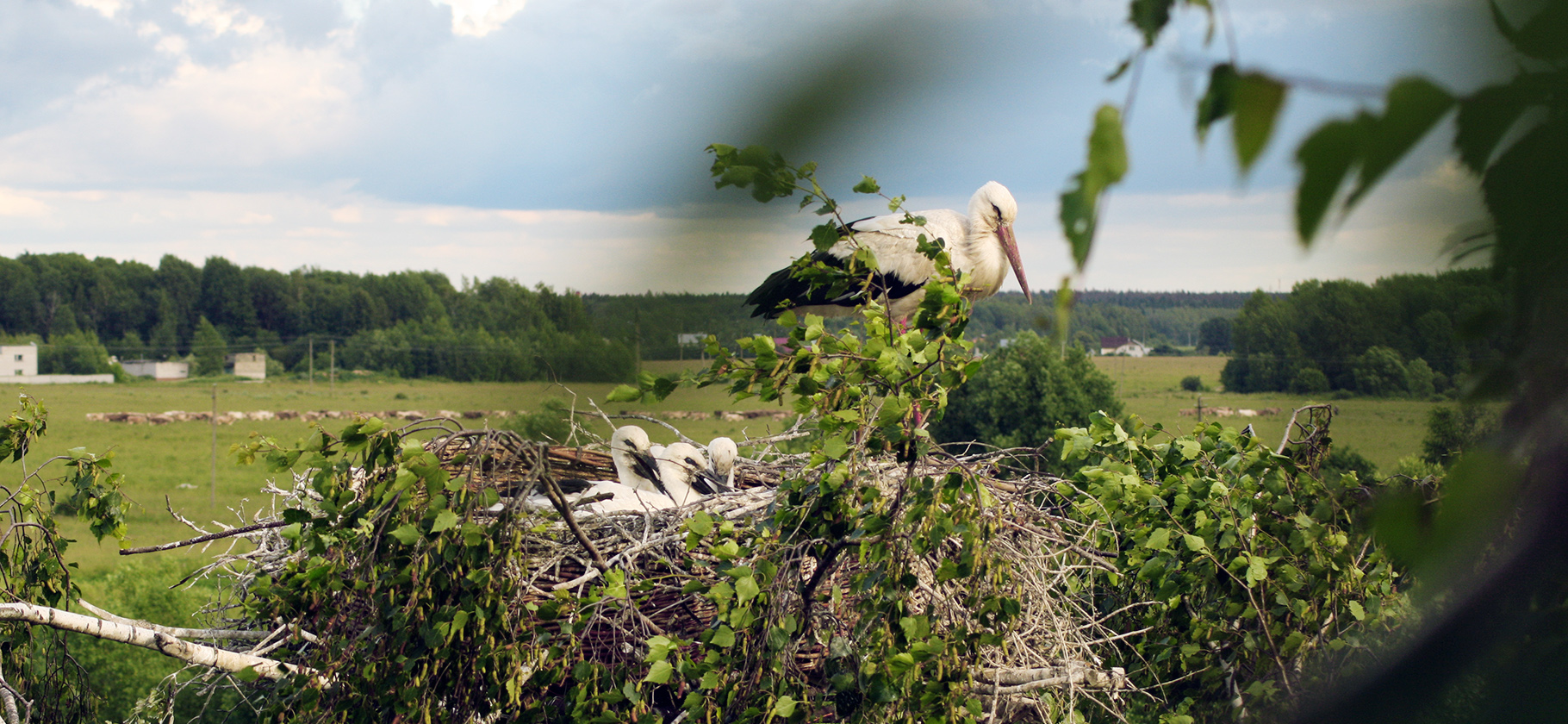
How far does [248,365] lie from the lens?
34.8 m

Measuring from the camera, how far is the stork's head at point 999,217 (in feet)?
12.1

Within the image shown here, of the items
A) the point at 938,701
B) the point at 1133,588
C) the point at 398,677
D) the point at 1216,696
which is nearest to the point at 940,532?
the point at 938,701

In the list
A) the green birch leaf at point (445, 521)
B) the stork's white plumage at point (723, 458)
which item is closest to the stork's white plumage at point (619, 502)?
the stork's white plumage at point (723, 458)

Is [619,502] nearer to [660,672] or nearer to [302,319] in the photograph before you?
[660,672]

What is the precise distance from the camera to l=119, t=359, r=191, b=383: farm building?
42812mm

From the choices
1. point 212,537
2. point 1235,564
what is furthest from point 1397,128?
point 212,537

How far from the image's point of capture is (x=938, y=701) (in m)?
Answer: 1.43

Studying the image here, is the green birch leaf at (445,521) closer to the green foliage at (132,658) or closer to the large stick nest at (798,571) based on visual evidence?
the large stick nest at (798,571)

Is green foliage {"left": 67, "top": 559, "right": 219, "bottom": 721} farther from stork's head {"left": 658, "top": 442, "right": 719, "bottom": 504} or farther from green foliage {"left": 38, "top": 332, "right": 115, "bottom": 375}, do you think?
green foliage {"left": 38, "top": 332, "right": 115, "bottom": 375}

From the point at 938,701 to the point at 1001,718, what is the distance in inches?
34.7

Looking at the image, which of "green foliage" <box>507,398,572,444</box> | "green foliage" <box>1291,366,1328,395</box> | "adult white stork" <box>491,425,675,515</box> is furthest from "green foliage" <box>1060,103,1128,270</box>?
"adult white stork" <box>491,425,675,515</box>

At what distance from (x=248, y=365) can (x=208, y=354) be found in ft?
19.9

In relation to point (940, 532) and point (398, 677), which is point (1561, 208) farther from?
point (398, 677)

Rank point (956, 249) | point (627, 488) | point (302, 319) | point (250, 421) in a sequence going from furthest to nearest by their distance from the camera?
point (250, 421) < point (302, 319) < point (956, 249) < point (627, 488)
